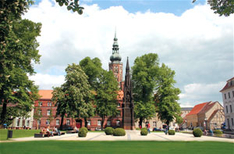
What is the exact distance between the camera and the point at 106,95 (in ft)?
154

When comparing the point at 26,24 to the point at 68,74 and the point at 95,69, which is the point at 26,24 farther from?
the point at 95,69

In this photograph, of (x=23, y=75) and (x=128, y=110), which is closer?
(x=23, y=75)

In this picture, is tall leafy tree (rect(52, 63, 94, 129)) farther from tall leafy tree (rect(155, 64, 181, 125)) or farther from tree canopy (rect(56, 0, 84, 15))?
tree canopy (rect(56, 0, 84, 15))

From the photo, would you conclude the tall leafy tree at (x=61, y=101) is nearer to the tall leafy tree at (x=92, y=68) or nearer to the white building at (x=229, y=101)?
the tall leafy tree at (x=92, y=68)

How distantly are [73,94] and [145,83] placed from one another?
15348 mm

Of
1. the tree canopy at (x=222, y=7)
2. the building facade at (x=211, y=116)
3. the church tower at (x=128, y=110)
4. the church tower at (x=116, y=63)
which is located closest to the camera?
the tree canopy at (x=222, y=7)

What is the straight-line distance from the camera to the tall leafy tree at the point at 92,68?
48.0m

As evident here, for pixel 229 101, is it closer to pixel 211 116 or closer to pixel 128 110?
pixel 211 116

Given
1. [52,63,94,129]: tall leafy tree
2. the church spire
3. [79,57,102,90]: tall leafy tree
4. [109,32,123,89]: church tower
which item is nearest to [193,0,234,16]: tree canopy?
[52,63,94,129]: tall leafy tree

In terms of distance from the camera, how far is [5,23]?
12547 mm

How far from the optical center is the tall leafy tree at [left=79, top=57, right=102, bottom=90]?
47969 millimetres

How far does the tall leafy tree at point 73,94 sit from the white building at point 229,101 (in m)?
35.0
